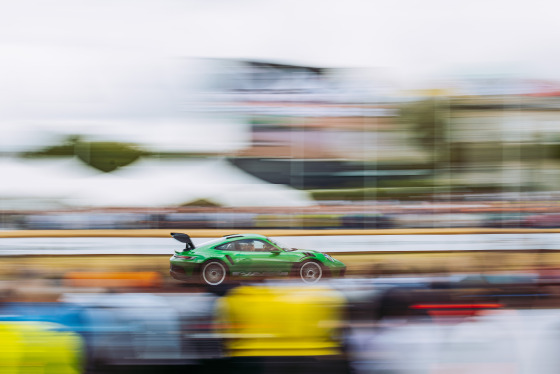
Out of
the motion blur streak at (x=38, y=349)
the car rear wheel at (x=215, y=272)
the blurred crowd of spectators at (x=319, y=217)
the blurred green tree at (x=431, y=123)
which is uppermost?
the blurred green tree at (x=431, y=123)

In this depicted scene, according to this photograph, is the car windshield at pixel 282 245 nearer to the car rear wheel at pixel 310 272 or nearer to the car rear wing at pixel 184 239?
the car rear wheel at pixel 310 272

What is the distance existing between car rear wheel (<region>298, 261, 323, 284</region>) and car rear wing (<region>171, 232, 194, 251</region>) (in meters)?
0.58

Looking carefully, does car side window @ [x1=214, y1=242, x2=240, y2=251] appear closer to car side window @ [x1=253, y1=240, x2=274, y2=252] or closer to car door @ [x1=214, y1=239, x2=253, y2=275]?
car door @ [x1=214, y1=239, x2=253, y2=275]

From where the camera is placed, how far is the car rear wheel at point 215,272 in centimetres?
290

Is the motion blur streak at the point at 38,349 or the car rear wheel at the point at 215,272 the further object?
the car rear wheel at the point at 215,272

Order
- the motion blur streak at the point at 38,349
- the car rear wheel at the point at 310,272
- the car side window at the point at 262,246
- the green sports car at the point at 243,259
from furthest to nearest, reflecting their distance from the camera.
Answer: the car side window at the point at 262,246
the green sports car at the point at 243,259
the car rear wheel at the point at 310,272
the motion blur streak at the point at 38,349

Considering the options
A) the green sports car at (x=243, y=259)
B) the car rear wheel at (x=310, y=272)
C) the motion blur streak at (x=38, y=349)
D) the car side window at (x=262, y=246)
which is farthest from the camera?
the car side window at (x=262, y=246)

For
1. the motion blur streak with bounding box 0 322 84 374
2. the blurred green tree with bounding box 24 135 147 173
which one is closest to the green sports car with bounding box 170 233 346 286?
the blurred green tree with bounding box 24 135 147 173

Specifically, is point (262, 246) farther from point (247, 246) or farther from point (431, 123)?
point (431, 123)

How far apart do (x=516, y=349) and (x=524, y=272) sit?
0.38 metres

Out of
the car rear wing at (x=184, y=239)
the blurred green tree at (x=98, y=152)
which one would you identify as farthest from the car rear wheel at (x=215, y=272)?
the blurred green tree at (x=98, y=152)

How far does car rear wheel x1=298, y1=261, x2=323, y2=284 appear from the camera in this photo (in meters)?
2.64

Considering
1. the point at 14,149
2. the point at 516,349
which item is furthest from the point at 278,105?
the point at 516,349

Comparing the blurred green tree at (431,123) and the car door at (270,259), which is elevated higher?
the blurred green tree at (431,123)
